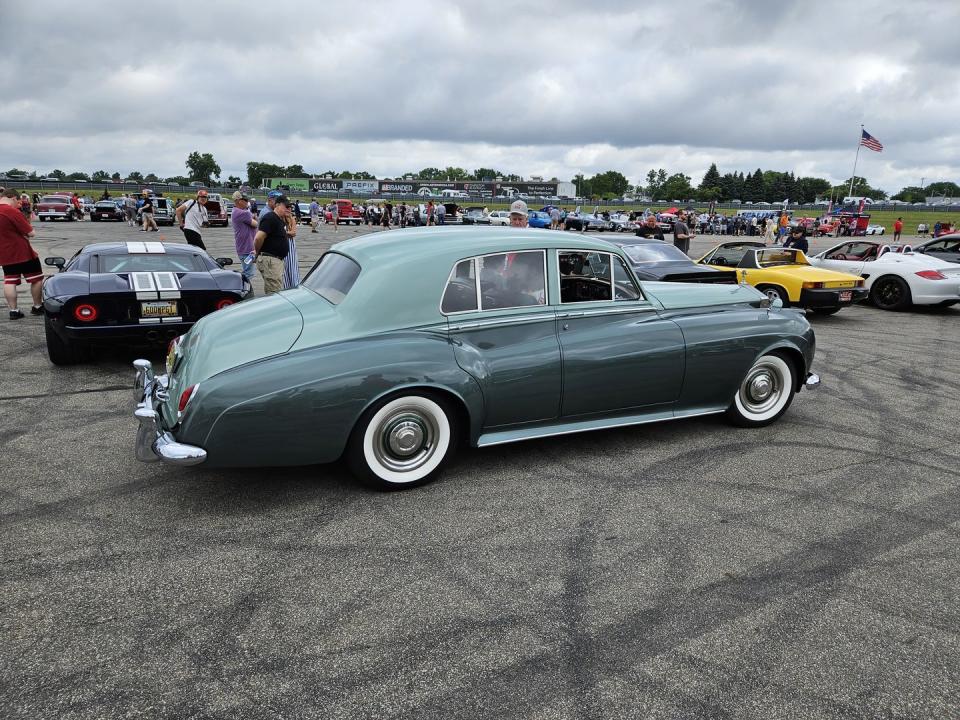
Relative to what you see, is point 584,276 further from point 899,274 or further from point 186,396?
point 899,274

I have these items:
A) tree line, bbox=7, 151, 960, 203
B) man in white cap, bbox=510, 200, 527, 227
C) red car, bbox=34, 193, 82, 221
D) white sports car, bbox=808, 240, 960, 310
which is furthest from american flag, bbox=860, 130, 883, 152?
tree line, bbox=7, 151, 960, 203

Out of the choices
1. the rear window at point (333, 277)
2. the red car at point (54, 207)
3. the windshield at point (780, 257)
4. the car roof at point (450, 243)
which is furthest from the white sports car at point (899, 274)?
the red car at point (54, 207)

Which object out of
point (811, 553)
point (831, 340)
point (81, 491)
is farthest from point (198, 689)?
point (831, 340)

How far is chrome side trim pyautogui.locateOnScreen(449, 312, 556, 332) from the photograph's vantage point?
13.3 feet

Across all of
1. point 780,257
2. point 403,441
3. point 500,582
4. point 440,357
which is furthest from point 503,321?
point 780,257

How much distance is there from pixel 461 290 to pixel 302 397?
1.19m

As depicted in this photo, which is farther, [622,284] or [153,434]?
[622,284]

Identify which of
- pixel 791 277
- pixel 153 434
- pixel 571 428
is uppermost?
pixel 791 277

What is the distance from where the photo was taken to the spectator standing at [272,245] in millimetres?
8219

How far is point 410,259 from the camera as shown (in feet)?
13.5

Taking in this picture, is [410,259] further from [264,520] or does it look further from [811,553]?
[811,553]

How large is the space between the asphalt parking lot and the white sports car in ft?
27.0

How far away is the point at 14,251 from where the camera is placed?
818 centimetres

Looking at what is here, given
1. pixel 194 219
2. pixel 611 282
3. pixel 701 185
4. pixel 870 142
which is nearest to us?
pixel 611 282
